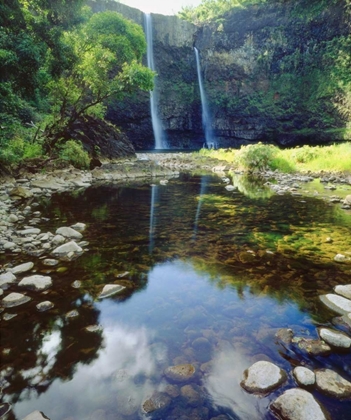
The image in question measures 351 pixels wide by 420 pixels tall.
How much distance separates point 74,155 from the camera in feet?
47.4

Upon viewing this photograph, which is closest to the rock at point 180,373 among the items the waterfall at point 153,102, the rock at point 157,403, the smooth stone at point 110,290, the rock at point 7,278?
the rock at point 157,403

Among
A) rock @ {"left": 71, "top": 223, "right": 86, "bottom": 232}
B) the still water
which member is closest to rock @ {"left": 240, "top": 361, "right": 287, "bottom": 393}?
the still water

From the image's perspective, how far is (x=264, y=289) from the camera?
359 centimetres

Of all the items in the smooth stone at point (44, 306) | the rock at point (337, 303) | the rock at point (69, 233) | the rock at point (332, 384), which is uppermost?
the rock at point (332, 384)

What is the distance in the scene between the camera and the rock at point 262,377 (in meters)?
2.05

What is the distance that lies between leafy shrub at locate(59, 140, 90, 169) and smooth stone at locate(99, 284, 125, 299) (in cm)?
1123

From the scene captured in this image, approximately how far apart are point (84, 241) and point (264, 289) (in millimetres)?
3336

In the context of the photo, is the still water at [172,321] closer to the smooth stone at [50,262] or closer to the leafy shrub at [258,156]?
the smooth stone at [50,262]

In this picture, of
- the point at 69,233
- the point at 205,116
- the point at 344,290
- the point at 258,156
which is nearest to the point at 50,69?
the point at 69,233

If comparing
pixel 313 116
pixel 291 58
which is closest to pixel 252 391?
pixel 313 116

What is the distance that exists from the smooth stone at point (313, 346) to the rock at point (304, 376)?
303 millimetres

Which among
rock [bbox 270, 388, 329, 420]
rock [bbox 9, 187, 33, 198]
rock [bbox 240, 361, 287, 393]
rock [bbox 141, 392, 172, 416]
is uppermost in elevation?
rock [bbox 270, 388, 329, 420]

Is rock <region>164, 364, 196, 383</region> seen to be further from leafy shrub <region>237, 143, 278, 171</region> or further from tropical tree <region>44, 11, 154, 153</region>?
leafy shrub <region>237, 143, 278, 171</region>

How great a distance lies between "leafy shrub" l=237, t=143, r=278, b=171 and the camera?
1585 centimetres
